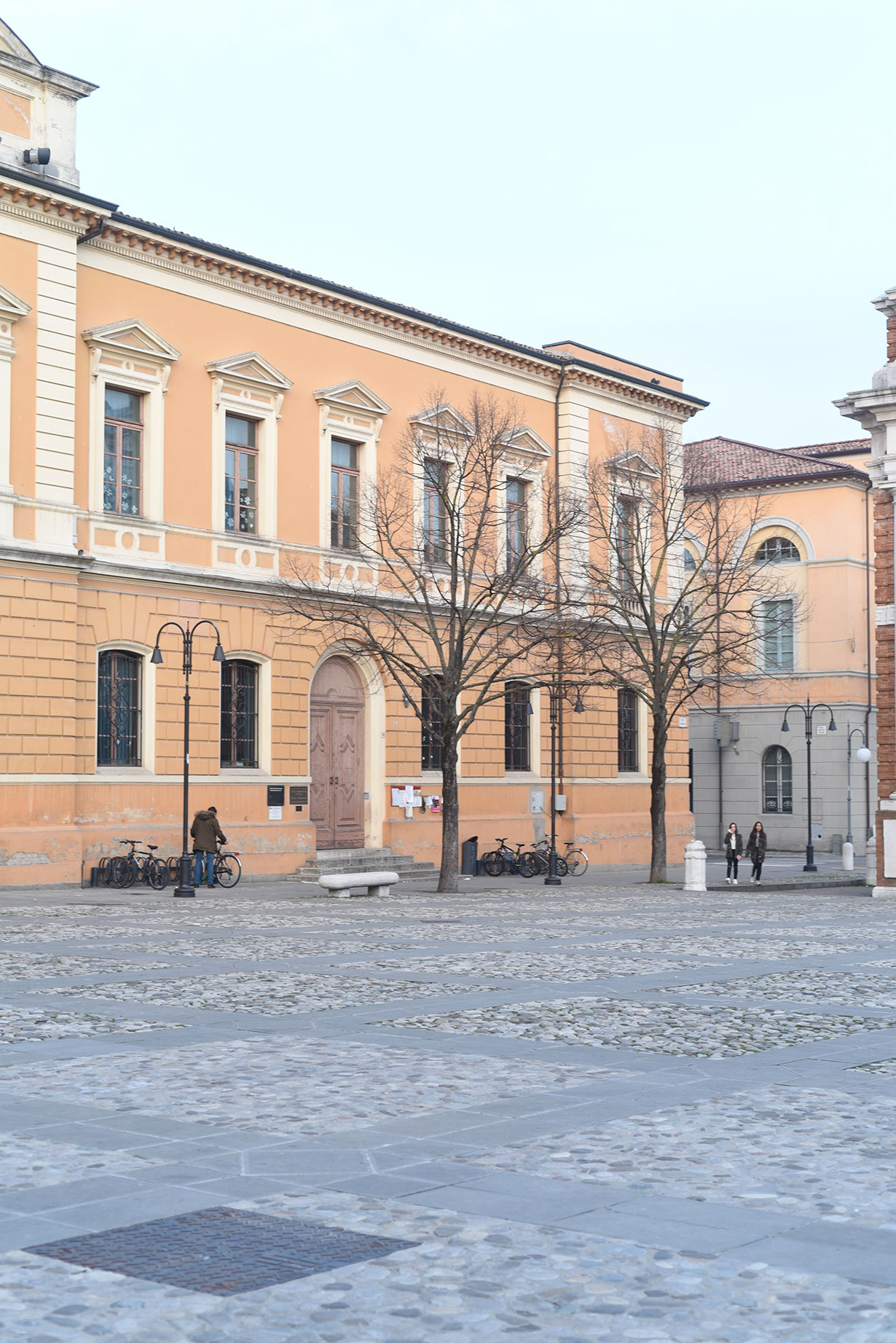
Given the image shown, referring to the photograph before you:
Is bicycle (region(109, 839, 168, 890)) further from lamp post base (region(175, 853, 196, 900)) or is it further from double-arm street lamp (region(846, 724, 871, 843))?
double-arm street lamp (region(846, 724, 871, 843))

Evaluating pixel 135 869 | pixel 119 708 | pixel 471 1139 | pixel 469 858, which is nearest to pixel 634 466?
pixel 469 858

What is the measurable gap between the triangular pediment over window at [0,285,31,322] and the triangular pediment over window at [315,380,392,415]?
8027mm

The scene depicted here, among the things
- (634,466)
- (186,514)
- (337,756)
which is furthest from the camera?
(634,466)

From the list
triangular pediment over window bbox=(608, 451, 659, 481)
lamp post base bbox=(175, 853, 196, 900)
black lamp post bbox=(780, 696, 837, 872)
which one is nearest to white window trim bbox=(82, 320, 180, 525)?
lamp post base bbox=(175, 853, 196, 900)

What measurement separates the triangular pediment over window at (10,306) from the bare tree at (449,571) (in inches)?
291

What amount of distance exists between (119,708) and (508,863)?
11308 mm

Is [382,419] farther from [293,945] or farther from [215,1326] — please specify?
[215,1326]

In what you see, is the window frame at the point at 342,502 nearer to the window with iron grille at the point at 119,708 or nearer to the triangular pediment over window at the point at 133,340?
the triangular pediment over window at the point at 133,340

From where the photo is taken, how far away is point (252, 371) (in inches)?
1336

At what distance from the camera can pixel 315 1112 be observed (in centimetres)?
800

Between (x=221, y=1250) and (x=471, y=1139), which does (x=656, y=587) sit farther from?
(x=221, y=1250)

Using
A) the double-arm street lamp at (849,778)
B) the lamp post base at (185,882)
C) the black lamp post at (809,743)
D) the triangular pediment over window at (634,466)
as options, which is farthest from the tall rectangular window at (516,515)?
the double-arm street lamp at (849,778)

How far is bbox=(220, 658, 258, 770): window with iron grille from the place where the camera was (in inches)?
1307

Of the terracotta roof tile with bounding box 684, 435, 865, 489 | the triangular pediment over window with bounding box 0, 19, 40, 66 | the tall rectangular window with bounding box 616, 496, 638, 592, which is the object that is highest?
the triangular pediment over window with bounding box 0, 19, 40, 66
